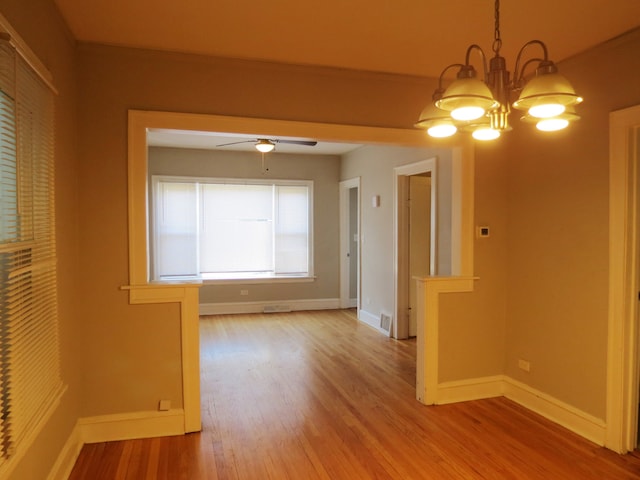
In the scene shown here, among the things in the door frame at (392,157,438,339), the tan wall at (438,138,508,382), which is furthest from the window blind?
the door frame at (392,157,438,339)

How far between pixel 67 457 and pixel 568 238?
11.3 feet

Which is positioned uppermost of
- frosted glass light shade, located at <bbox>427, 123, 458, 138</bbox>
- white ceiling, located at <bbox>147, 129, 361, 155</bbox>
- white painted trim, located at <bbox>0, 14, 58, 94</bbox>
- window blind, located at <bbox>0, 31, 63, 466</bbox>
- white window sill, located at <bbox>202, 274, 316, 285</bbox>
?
white ceiling, located at <bbox>147, 129, 361, 155</bbox>

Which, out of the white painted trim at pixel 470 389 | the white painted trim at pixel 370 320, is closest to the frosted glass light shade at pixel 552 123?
the white painted trim at pixel 470 389

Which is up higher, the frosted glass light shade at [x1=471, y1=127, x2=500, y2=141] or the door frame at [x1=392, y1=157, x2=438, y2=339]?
the frosted glass light shade at [x1=471, y1=127, x2=500, y2=141]

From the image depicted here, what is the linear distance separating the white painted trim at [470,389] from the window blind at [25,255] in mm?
2685

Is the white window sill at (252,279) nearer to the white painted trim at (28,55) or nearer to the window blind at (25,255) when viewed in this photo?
the window blind at (25,255)

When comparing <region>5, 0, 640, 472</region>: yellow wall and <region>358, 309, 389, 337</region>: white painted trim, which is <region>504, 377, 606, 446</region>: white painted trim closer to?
<region>5, 0, 640, 472</region>: yellow wall

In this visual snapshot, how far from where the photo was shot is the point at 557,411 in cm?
313

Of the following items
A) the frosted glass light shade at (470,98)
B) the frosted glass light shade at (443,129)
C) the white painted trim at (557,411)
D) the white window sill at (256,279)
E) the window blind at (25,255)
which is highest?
the frosted glass light shade at (470,98)

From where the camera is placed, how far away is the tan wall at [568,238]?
2.78 metres

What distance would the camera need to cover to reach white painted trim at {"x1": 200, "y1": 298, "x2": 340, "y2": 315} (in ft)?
22.6

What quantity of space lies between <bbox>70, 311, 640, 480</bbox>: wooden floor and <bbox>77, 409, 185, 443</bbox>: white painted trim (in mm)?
58

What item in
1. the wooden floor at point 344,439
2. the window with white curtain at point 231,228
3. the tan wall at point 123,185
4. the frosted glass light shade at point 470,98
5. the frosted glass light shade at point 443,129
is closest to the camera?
the frosted glass light shade at point 470,98

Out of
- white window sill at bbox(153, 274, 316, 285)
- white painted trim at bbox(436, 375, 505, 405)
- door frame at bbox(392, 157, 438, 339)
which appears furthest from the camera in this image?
white window sill at bbox(153, 274, 316, 285)
